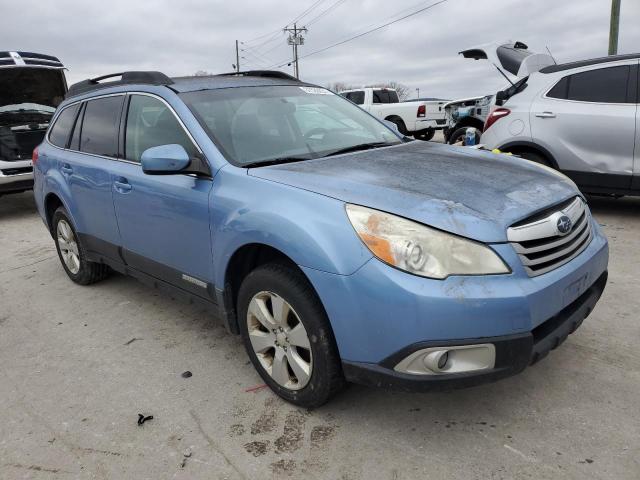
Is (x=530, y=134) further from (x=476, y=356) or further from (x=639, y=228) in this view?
(x=476, y=356)

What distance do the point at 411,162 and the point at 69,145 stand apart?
10.1ft

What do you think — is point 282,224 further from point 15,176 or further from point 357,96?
point 357,96

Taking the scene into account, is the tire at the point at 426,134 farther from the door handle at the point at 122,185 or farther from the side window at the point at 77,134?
the door handle at the point at 122,185

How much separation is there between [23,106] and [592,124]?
9051 mm

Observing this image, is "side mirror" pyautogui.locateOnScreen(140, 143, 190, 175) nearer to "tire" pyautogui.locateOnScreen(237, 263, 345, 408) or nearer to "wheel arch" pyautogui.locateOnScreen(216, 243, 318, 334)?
"wheel arch" pyautogui.locateOnScreen(216, 243, 318, 334)

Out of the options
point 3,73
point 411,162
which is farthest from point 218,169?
point 3,73

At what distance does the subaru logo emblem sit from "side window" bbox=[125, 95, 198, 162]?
1912mm

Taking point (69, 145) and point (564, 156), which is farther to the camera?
point (564, 156)

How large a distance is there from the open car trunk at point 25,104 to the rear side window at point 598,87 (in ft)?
25.8

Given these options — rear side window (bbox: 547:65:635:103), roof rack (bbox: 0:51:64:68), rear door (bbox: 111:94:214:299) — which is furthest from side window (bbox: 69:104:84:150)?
roof rack (bbox: 0:51:64:68)

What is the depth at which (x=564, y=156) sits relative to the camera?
588 cm

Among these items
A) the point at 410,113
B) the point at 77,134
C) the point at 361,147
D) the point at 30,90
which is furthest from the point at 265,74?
the point at 410,113

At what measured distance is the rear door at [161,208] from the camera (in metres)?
2.96

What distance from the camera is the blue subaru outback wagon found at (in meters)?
2.08
